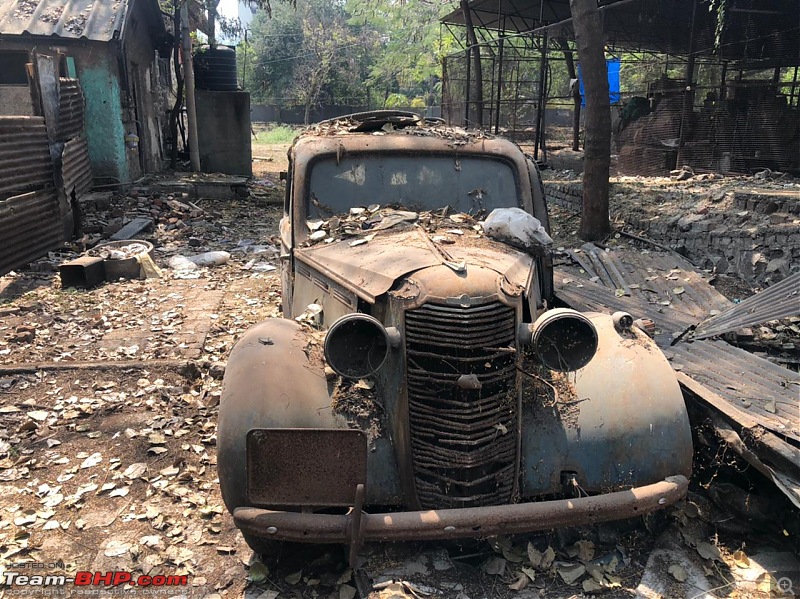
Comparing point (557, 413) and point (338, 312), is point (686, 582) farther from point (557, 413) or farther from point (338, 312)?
point (338, 312)

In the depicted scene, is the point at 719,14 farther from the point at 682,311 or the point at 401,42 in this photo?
the point at 401,42

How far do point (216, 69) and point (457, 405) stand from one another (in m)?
16.7

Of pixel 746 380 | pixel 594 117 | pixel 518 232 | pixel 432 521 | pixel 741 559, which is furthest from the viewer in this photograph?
pixel 594 117

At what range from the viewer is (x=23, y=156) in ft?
25.6

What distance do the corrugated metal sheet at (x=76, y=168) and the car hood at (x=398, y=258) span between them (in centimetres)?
666

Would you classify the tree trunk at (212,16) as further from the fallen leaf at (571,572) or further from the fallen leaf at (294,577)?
the fallen leaf at (571,572)

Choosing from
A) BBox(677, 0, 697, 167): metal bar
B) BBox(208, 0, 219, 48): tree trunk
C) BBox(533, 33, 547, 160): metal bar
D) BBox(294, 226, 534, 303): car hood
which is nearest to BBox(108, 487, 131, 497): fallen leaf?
BBox(294, 226, 534, 303): car hood

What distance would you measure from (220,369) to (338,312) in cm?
201

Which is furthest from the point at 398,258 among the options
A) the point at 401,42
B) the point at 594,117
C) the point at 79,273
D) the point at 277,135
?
the point at 401,42

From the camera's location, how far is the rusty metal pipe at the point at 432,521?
2584 mm

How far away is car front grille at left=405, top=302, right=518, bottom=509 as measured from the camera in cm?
286

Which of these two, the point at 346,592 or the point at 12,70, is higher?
the point at 12,70

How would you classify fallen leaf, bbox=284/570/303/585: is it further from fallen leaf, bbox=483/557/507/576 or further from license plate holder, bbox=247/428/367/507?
fallen leaf, bbox=483/557/507/576

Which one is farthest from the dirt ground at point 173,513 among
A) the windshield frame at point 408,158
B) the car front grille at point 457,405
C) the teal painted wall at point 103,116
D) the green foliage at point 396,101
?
the green foliage at point 396,101
